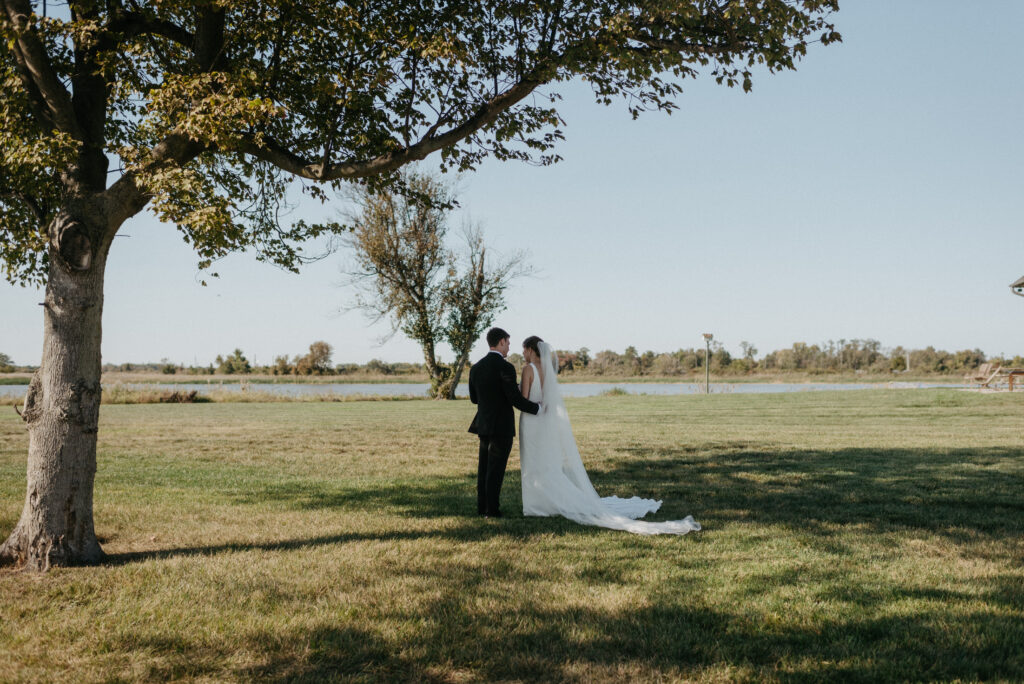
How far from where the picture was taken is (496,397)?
831 cm

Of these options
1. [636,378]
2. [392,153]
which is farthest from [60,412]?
[636,378]

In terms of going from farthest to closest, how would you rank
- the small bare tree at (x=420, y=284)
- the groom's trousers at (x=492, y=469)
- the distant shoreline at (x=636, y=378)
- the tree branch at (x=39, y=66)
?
the distant shoreline at (x=636, y=378) < the small bare tree at (x=420, y=284) < the groom's trousers at (x=492, y=469) < the tree branch at (x=39, y=66)

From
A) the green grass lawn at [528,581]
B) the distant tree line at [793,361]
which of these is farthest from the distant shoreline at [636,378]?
the green grass lawn at [528,581]

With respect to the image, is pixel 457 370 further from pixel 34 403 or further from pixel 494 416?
pixel 34 403

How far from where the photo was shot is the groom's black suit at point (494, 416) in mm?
8211

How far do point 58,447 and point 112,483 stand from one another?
5588 millimetres

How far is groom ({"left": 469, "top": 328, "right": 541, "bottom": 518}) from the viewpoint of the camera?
822 centimetres

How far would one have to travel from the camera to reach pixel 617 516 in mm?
7961

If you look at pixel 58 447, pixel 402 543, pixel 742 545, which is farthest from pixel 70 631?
pixel 742 545

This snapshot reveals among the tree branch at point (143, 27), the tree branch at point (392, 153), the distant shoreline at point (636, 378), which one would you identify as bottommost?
the distant shoreline at point (636, 378)

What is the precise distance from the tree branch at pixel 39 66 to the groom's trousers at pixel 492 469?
5.39 metres

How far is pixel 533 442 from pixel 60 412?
508 centimetres

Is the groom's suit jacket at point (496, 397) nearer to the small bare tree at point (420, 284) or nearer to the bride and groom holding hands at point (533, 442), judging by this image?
the bride and groom holding hands at point (533, 442)

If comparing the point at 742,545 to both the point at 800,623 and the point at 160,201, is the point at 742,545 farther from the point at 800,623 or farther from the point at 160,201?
the point at 160,201
